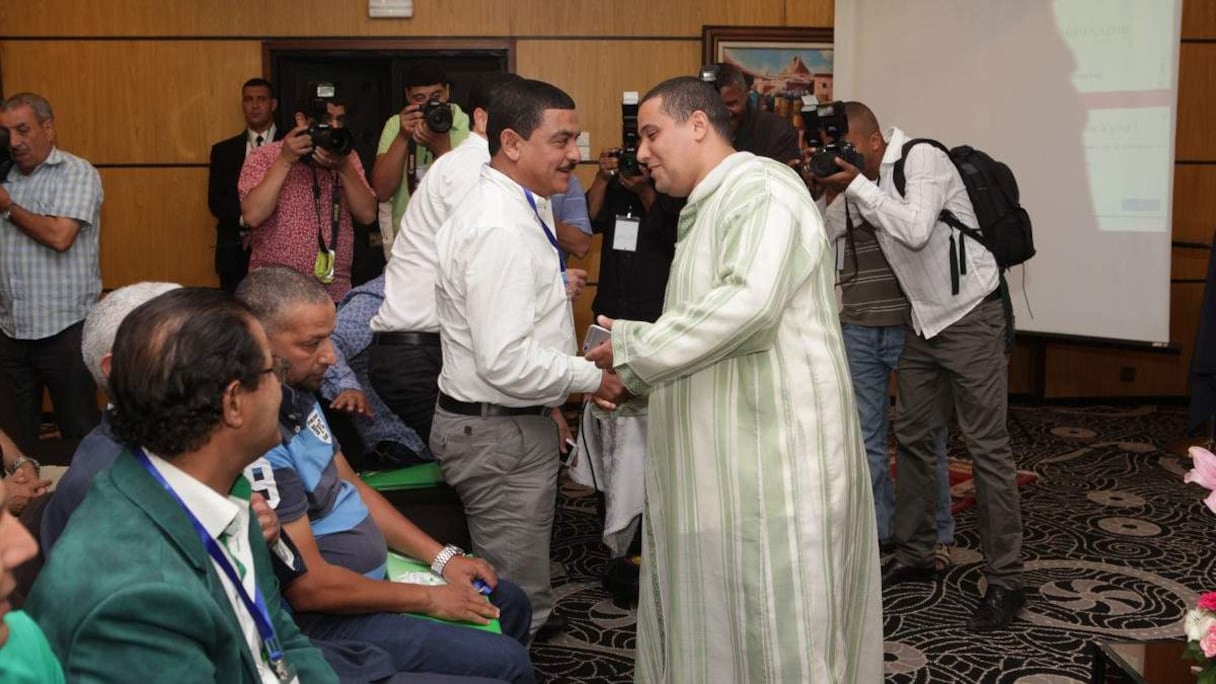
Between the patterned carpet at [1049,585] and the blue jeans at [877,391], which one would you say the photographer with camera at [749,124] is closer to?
the blue jeans at [877,391]

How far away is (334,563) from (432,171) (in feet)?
4.63

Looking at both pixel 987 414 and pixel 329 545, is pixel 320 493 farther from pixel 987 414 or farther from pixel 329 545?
pixel 987 414

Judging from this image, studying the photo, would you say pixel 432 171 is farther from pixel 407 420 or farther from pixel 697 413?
pixel 697 413

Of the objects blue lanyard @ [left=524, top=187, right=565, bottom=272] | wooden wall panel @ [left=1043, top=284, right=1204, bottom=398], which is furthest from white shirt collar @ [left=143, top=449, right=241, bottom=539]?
wooden wall panel @ [left=1043, top=284, right=1204, bottom=398]

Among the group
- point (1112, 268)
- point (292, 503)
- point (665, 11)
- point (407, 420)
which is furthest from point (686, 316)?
point (665, 11)

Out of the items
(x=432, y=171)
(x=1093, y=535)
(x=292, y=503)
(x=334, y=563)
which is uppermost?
(x=432, y=171)

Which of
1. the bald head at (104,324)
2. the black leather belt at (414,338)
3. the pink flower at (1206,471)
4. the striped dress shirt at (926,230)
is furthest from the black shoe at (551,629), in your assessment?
the pink flower at (1206,471)

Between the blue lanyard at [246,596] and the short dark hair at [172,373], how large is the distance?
4 centimetres

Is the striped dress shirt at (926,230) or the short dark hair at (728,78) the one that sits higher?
the short dark hair at (728,78)

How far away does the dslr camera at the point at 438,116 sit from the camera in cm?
417

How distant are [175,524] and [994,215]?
2739 mm

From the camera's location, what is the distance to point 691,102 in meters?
2.36

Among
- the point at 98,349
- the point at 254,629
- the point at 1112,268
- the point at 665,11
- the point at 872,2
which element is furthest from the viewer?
the point at 665,11

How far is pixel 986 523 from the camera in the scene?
11.5ft
